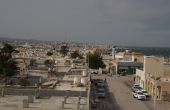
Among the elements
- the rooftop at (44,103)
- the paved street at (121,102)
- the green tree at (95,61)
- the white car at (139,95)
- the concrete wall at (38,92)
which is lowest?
the paved street at (121,102)

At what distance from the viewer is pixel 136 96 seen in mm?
32250

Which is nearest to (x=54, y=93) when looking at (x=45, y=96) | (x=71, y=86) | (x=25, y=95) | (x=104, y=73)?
(x=45, y=96)

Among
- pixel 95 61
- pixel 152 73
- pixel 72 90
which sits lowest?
pixel 95 61

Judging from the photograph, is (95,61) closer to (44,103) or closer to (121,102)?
(121,102)

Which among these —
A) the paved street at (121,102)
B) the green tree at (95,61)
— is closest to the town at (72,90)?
the paved street at (121,102)

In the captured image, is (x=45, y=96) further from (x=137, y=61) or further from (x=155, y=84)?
(x=137, y=61)

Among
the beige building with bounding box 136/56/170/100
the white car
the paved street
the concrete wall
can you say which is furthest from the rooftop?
the beige building with bounding box 136/56/170/100

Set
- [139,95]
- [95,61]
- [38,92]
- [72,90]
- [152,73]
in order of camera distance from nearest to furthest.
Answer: [38,92]
[72,90]
[139,95]
[152,73]
[95,61]

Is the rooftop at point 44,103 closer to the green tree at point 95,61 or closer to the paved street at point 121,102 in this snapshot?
the paved street at point 121,102

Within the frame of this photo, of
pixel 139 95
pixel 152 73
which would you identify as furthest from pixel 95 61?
pixel 139 95

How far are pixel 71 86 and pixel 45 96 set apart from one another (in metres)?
4.31

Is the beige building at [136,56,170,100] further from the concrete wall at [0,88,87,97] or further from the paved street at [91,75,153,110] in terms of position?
the concrete wall at [0,88,87,97]

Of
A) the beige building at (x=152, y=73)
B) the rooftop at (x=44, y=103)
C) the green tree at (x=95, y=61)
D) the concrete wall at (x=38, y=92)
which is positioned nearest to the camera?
the rooftop at (x=44, y=103)

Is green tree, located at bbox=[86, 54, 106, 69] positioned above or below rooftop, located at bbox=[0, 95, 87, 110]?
below
